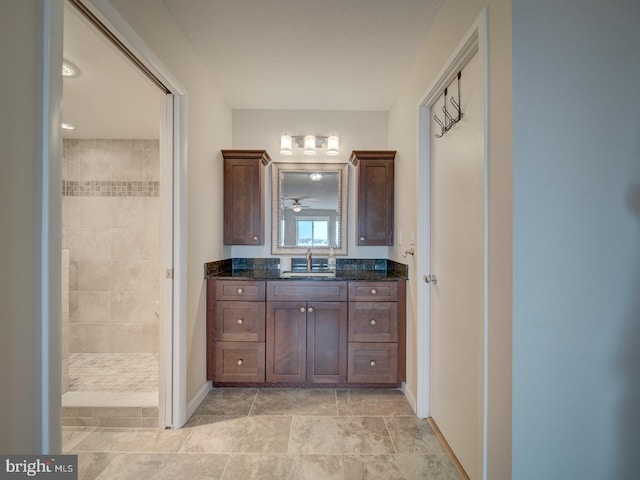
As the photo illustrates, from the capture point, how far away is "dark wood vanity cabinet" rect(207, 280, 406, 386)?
2424mm

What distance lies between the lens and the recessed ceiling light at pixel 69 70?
1.94 metres

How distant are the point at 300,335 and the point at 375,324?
609mm

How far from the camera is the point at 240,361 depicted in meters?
2.43

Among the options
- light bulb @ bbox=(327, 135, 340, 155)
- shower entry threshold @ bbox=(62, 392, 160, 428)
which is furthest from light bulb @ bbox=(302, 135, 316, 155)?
shower entry threshold @ bbox=(62, 392, 160, 428)

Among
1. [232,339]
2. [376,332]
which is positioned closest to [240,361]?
[232,339]

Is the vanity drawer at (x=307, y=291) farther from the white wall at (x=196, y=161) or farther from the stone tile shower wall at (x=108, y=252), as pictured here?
the stone tile shower wall at (x=108, y=252)

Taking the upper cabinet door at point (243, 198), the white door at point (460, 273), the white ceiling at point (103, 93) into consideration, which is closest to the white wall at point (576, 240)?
the white door at point (460, 273)

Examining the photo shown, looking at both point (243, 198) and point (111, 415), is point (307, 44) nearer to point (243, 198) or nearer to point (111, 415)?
point (243, 198)

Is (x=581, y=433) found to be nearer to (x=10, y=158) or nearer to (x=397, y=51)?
(x=10, y=158)

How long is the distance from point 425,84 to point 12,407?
247cm

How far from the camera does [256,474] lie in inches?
61.1

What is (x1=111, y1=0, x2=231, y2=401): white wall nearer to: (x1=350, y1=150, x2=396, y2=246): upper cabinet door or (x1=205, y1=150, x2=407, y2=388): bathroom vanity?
(x1=205, y1=150, x2=407, y2=388): bathroom vanity

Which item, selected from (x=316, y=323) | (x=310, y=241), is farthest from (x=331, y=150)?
(x=316, y=323)

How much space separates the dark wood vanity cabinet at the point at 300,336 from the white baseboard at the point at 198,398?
3.0 inches
